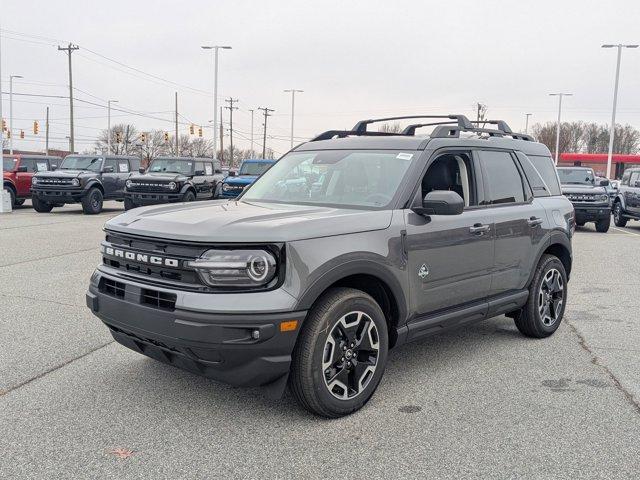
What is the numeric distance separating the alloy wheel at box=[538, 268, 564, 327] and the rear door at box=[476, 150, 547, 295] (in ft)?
1.28

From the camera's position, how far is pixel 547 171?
244 inches

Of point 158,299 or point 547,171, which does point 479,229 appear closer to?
point 547,171

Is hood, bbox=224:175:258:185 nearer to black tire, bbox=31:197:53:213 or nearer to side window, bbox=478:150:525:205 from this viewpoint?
black tire, bbox=31:197:53:213

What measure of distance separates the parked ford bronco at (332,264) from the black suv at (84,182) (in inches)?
587

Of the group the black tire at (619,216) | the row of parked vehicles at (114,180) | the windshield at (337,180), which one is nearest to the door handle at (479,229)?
the windshield at (337,180)

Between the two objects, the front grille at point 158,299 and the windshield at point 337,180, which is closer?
the front grille at point 158,299

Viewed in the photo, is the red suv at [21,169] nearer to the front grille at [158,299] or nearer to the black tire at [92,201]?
the black tire at [92,201]

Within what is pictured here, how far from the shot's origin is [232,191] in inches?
816

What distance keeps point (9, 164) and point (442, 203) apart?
21.2m

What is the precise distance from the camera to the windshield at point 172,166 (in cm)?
1947

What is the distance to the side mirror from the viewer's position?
160 inches

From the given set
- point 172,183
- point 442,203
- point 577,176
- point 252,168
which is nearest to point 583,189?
point 577,176

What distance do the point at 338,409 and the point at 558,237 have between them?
325 cm

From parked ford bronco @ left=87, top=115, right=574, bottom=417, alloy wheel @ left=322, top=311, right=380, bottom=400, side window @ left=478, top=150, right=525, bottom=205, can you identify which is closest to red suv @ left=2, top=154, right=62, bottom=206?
parked ford bronco @ left=87, top=115, right=574, bottom=417
